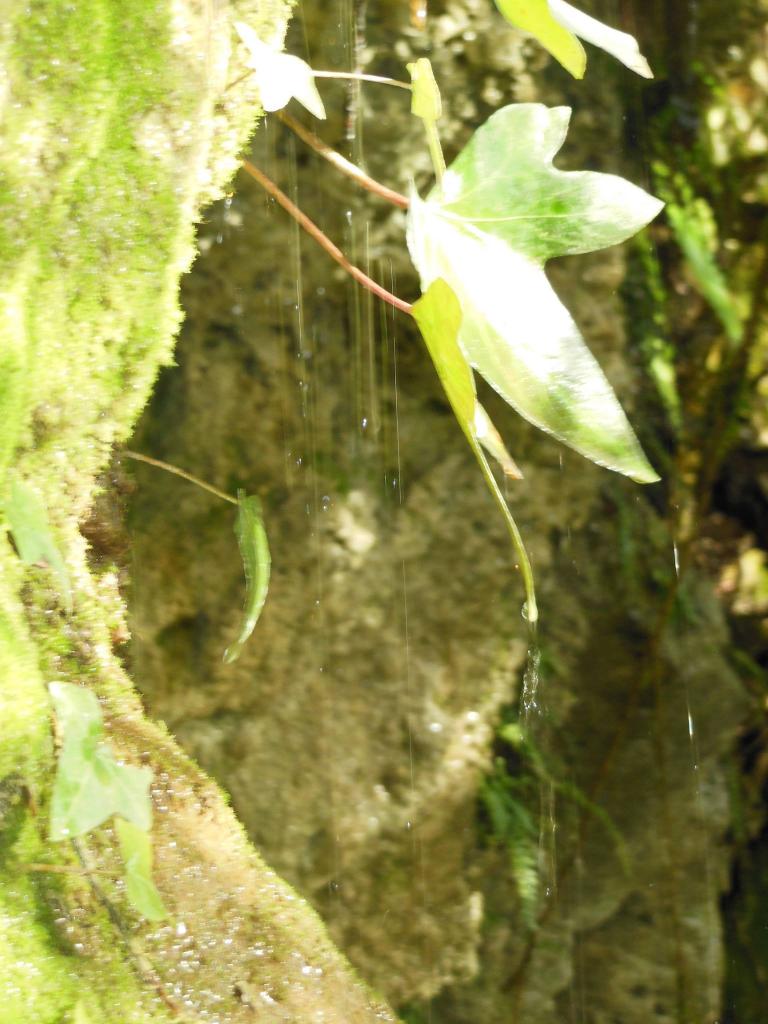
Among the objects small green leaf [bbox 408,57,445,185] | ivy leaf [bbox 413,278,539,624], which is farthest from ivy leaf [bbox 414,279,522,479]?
small green leaf [bbox 408,57,445,185]

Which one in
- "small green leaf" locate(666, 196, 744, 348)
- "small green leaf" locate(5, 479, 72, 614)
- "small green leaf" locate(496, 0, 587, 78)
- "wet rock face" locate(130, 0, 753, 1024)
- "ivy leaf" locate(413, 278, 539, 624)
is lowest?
"wet rock face" locate(130, 0, 753, 1024)

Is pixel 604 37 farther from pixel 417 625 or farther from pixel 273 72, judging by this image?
pixel 417 625

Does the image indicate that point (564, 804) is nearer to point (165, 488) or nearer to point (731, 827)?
point (731, 827)

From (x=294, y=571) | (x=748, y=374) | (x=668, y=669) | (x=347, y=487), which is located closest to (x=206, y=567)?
(x=294, y=571)

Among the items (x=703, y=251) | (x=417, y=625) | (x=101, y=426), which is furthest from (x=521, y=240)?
(x=703, y=251)

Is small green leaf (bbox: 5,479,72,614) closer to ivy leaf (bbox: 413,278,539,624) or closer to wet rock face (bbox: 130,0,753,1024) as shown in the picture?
ivy leaf (bbox: 413,278,539,624)

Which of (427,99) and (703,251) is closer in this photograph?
(427,99)
